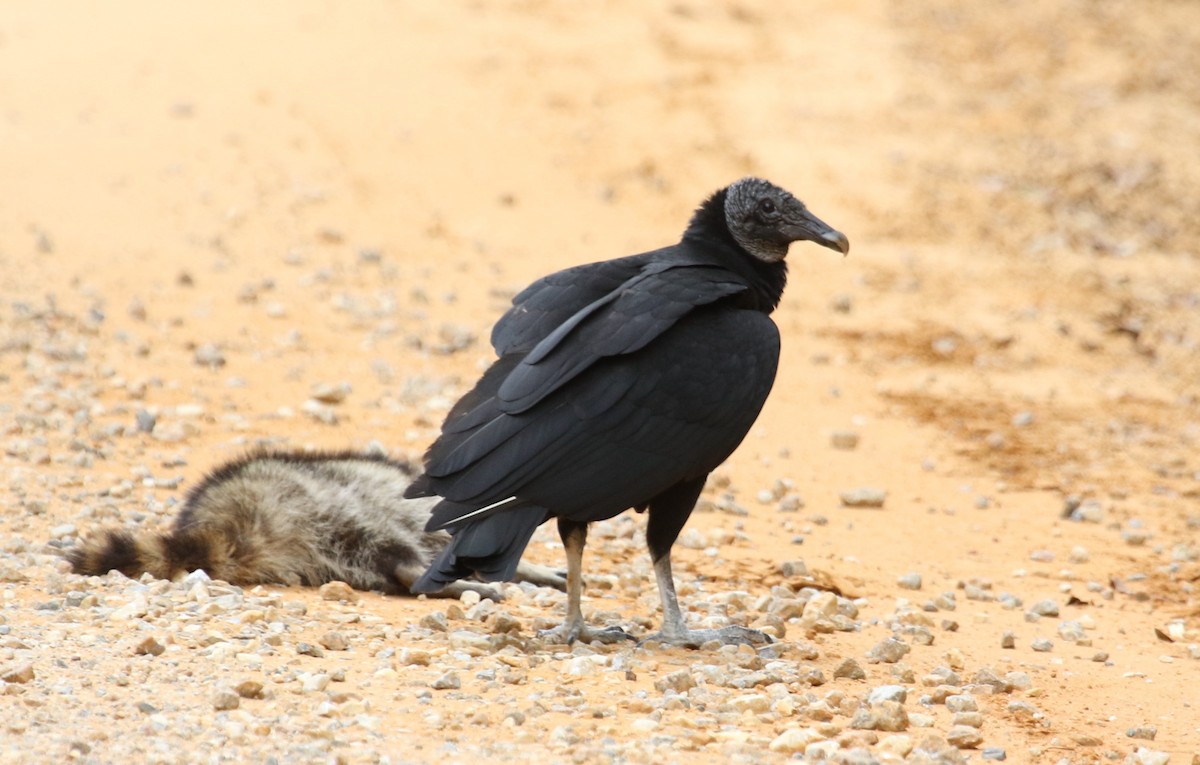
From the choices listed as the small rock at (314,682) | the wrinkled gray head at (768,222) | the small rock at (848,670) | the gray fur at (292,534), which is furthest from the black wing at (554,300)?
the small rock at (848,670)

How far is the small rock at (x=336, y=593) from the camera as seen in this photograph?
500 centimetres

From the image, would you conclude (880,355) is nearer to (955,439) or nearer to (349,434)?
(955,439)

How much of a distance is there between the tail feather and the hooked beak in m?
1.49

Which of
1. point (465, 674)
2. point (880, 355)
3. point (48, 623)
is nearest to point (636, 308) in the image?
point (465, 674)

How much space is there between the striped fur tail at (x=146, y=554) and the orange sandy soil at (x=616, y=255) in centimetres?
14

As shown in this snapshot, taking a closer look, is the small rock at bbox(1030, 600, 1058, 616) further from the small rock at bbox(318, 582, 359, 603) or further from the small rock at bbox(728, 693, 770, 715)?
the small rock at bbox(318, 582, 359, 603)

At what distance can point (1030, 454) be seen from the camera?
26.9 feet

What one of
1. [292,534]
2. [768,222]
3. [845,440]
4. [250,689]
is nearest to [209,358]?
[292,534]

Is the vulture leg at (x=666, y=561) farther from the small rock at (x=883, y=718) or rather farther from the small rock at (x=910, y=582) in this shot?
the small rock at (x=910, y=582)

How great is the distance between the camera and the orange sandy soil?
14.1ft

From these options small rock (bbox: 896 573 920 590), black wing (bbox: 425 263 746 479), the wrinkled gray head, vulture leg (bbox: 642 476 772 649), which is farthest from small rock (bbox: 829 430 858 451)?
black wing (bbox: 425 263 746 479)

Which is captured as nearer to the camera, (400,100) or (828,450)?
(828,450)

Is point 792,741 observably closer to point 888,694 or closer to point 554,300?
point 888,694

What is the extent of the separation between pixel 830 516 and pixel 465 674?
3.09 meters
